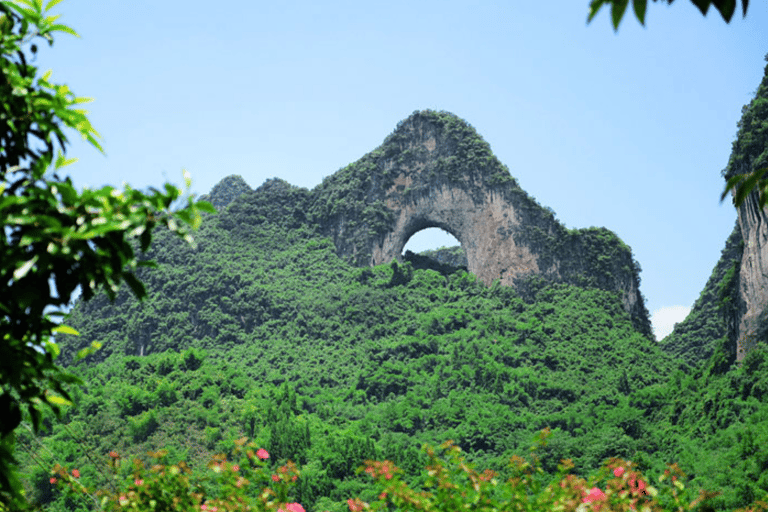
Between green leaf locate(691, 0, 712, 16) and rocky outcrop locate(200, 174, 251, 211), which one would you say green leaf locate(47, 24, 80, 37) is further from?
rocky outcrop locate(200, 174, 251, 211)

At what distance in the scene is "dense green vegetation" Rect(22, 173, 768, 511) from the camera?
28797mm

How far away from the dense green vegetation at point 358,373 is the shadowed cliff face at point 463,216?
47.1 inches

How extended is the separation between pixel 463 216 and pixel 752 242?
19.2 m

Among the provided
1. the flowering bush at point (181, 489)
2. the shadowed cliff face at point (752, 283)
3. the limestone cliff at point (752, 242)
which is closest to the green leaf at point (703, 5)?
the flowering bush at point (181, 489)

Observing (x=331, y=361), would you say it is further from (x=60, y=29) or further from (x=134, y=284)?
(x=134, y=284)

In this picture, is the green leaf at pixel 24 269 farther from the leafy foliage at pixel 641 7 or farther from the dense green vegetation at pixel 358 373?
the dense green vegetation at pixel 358 373

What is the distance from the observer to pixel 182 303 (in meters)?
47.5

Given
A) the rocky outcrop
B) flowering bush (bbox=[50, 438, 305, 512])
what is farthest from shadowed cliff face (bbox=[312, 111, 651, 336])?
flowering bush (bbox=[50, 438, 305, 512])

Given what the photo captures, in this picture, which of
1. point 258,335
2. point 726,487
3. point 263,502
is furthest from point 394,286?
point 263,502

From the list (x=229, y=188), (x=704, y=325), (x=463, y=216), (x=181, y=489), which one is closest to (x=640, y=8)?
(x=181, y=489)

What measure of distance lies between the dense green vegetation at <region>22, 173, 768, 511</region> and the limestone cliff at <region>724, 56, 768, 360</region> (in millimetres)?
1962

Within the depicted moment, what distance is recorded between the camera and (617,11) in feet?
6.04

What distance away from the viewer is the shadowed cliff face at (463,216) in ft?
149

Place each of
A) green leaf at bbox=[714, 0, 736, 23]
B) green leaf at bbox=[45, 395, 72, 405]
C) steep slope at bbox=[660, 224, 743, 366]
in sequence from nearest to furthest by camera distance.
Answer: green leaf at bbox=[714, 0, 736, 23] < green leaf at bbox=[45, 395, 72, 405] < steep slope at bbox=[660, 224, 743, 366]
